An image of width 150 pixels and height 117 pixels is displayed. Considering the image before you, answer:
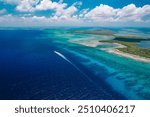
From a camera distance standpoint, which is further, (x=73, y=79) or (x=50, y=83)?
(x=73, y=79)

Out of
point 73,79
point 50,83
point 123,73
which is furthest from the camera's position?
point 123,73

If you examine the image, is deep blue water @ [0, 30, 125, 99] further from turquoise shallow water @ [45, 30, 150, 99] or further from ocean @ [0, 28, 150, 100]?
turquoise shallow water @ [45, 30, 150, 99]

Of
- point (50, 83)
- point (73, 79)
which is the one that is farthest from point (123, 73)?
point (50, 83)

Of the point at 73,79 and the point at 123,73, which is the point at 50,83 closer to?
the point at 73,79

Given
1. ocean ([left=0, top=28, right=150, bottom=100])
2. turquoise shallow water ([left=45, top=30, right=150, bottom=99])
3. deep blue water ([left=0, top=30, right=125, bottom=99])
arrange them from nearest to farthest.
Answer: deep blue water ([left=0, top=30, right=125, bottom=99]), ocean ([left=0, top=28, right=150, bottom=100]), turquoise shallow water ([left=45, top=30, right=150, bottom=99])

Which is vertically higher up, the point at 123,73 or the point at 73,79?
the point at 73,79

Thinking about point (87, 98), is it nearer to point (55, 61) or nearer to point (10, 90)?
point (10, 90)

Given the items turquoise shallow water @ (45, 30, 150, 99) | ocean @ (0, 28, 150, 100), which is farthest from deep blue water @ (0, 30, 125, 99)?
turquoise shallow water @ (45, 30, 150, 99)

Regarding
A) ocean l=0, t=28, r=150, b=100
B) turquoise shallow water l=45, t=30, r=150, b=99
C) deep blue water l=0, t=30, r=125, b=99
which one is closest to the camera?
deep blue water l=0, t=30, r=125, b=99

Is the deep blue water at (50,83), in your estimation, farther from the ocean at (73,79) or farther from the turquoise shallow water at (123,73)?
the turquoise shallow water at (123,73)

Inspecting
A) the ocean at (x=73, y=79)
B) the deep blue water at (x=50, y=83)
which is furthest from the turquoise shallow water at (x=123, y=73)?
the deep blue water at (x=50, y=83)

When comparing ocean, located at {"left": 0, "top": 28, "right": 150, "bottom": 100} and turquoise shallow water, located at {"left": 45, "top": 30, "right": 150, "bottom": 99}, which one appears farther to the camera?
turquoise shallow water, located at {"left": 45, "top": 30, "right": 150, "bottom": 99}
